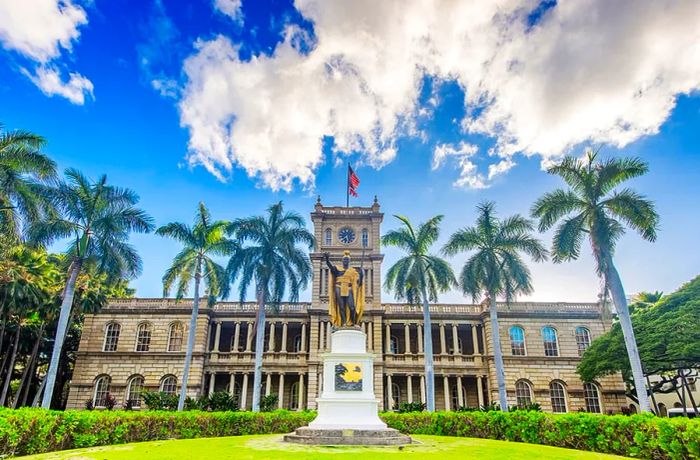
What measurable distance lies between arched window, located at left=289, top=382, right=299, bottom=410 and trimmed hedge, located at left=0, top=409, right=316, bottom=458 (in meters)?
14.7

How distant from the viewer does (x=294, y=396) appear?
32.3 meters

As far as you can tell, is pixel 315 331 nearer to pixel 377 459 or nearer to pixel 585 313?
pixel 585 313

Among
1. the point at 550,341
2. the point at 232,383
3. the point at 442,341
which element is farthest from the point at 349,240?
the point at 550,341

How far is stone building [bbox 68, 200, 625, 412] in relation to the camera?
3050 centimetres

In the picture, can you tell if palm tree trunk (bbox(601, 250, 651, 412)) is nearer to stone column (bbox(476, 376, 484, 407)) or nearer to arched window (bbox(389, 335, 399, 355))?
stone column (bbox(476, 376, 484, 407))

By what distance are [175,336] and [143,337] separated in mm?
2331

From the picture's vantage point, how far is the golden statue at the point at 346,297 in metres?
14.0

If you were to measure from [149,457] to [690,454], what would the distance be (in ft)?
34.6

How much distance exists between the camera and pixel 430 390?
74.2 feet

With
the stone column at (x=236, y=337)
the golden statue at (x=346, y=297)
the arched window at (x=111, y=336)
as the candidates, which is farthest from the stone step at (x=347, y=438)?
the arched window at (x=111, y=336)

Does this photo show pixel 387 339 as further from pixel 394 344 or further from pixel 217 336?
pixel 217 336

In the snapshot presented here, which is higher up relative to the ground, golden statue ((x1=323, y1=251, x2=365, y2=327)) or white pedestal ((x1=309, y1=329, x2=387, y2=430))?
golden statue ((x1=323, y1=251, x2=365, y2=327))

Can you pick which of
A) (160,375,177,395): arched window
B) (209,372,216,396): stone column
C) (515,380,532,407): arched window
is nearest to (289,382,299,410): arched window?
(209,372,216,396): stone column

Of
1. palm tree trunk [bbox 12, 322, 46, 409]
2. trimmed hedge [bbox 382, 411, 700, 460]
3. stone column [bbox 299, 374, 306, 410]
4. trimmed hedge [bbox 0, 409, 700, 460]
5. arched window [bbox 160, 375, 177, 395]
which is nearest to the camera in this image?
trimmed hedge [bbox 382, 411, 700, 460]
